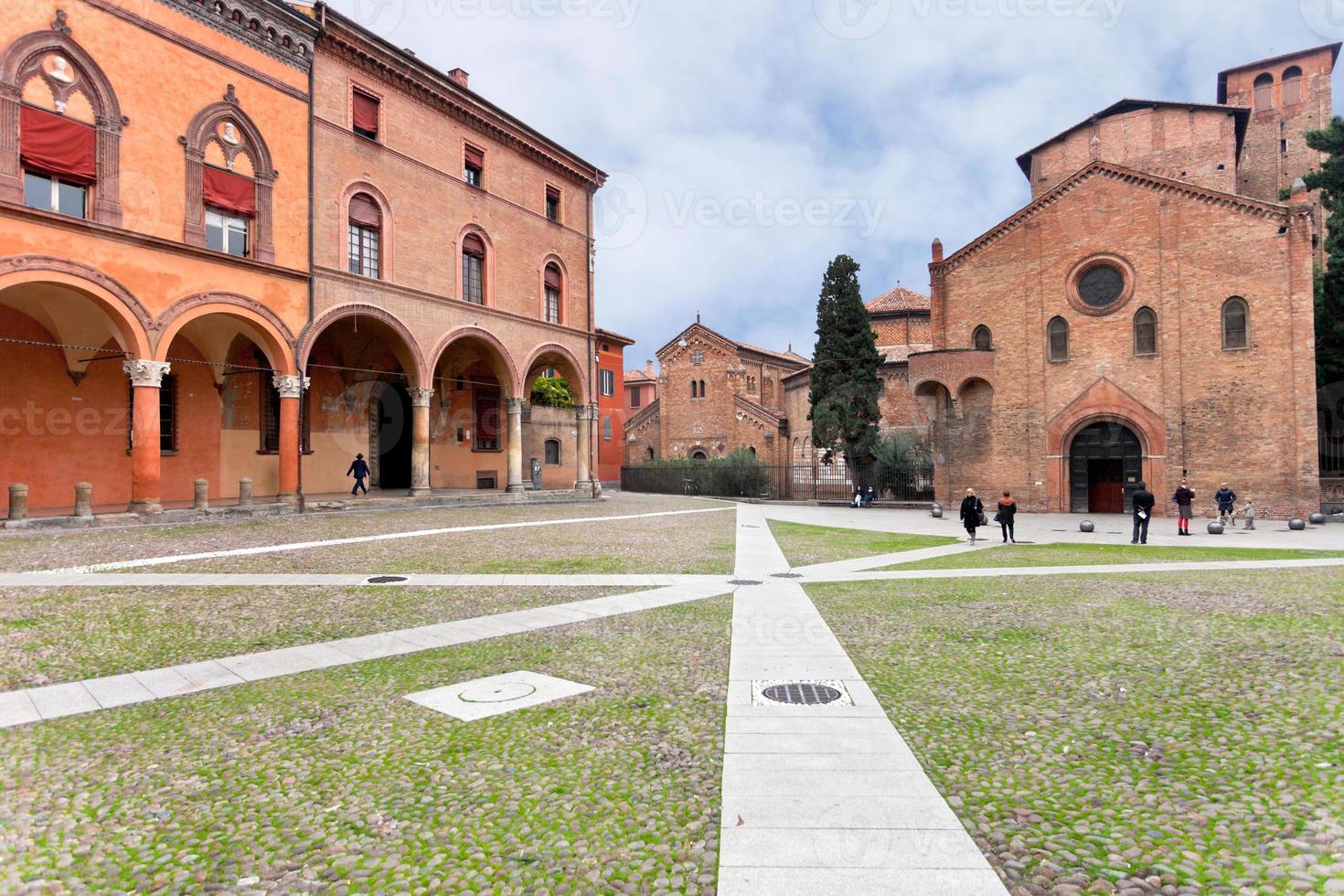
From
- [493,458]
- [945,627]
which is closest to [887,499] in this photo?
[493,458]

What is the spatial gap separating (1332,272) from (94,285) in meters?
38.8

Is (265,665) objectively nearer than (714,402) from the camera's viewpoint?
Yes

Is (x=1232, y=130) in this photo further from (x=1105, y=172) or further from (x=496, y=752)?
(x=496, y=752)

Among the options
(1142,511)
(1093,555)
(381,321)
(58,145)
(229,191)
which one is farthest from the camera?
(381,321)

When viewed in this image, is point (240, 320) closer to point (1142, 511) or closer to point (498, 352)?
point (498, 352)

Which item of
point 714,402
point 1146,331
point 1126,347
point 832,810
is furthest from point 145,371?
point 714,402

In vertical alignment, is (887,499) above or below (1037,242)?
below

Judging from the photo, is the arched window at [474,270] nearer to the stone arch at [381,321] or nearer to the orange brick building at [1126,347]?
the stone arch at [381,321]

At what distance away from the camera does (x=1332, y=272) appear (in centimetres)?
2667

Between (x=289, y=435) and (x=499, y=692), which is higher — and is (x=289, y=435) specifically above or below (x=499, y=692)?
above

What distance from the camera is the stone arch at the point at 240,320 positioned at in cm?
1680

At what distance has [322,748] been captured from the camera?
4.12m

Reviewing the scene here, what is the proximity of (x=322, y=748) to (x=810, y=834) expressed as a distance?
2793mm

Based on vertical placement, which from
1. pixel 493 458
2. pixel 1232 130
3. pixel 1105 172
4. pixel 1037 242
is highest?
pixel 1232 130
